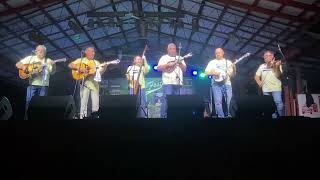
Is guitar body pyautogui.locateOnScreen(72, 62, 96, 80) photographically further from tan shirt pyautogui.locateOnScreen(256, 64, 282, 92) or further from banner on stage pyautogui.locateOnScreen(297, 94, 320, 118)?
banner on stage pyautogui.locateOnScreen(297, 94, 320, 118)

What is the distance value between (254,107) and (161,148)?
169 cm

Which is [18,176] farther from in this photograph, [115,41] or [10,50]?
[115,41]

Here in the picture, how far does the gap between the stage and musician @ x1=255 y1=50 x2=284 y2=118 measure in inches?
132

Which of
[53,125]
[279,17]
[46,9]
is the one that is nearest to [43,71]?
[53,125]

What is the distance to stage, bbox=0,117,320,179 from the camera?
3.93m

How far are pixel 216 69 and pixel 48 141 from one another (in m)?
4.58

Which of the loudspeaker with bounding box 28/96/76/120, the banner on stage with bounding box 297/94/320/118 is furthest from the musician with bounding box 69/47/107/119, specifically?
the banner on stage with bounding box 297/94/320/118

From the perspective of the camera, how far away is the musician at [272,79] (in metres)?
7.40

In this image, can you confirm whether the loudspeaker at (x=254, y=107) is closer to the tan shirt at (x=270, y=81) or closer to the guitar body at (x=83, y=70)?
the tan shirt at (x=270, y=81)

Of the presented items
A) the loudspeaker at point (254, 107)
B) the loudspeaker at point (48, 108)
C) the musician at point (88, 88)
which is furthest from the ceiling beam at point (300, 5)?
the loudspeaker at point (48, 108)

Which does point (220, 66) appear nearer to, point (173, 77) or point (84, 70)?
point (173, 77)

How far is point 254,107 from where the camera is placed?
4.89 meters

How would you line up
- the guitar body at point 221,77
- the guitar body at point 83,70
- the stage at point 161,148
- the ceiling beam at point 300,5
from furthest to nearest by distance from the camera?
the ceiling beam at point 300,5 → the guitar body at point 83,70 → the guitar body at point 221,77 → the stage at point 161,148

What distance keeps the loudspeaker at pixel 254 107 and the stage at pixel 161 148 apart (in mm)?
775
